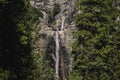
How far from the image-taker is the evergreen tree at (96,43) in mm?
25125

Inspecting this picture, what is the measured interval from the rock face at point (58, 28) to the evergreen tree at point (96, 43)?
35.8 metres

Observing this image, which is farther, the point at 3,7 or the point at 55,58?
the point at 55,58

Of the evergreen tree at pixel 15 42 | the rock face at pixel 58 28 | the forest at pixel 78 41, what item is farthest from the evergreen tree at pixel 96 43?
the rock face at pixel 58 28

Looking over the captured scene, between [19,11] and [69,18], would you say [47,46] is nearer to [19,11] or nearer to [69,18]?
[69,18]

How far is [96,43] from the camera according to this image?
990 inches

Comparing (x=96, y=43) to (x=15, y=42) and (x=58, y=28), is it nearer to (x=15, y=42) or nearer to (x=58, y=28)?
(x=15, y=42)

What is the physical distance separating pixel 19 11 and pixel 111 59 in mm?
8547

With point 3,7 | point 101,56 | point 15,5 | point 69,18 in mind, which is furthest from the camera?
point 69,18

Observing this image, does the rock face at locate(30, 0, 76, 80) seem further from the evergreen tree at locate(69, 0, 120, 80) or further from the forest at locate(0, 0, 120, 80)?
the evergreen tree at locate(69, 0, 120, 80)

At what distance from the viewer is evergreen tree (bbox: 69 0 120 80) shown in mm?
25125

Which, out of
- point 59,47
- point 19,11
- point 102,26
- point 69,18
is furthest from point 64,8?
point 19,11

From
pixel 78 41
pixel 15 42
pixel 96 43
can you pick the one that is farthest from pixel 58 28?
pixel 15 42

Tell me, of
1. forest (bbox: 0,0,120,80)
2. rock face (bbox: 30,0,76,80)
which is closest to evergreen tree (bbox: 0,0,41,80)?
forest (bbox: 0,0,120,80)

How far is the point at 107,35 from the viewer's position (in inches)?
1005
